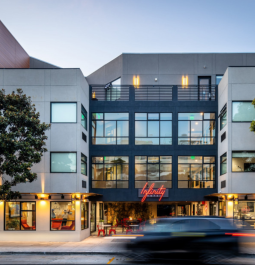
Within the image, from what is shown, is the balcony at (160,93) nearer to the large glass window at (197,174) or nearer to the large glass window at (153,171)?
the large glass window at (153,171)

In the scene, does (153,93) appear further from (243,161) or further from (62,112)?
(243,161)

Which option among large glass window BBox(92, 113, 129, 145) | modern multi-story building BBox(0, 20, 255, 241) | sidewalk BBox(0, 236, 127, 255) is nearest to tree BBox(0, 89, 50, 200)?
modern multi-story building BBox(0, 20, 255, 241)

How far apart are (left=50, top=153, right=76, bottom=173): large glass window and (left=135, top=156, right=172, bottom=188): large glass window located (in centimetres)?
526

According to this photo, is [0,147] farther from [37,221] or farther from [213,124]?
Result: [213,124]

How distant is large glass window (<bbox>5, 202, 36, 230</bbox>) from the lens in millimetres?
20297

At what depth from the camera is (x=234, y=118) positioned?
20891mm

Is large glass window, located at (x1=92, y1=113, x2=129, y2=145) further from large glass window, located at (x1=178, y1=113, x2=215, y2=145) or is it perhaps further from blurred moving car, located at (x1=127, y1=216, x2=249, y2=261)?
blurred moving car, located at (x1=127, y1=216, x2=249, y2=261)

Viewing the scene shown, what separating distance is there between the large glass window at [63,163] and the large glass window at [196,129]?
7952 millimetres

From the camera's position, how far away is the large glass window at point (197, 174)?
2377 cm

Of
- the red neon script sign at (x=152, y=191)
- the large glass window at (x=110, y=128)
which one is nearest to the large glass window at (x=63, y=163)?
the large glass window at (x=110, y=128)

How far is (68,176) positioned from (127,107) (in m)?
6.89

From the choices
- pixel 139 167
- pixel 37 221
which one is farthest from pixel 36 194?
pixel 139 167

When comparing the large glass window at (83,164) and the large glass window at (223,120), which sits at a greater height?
the large glass window at (223,120)

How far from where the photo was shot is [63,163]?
20531mm
